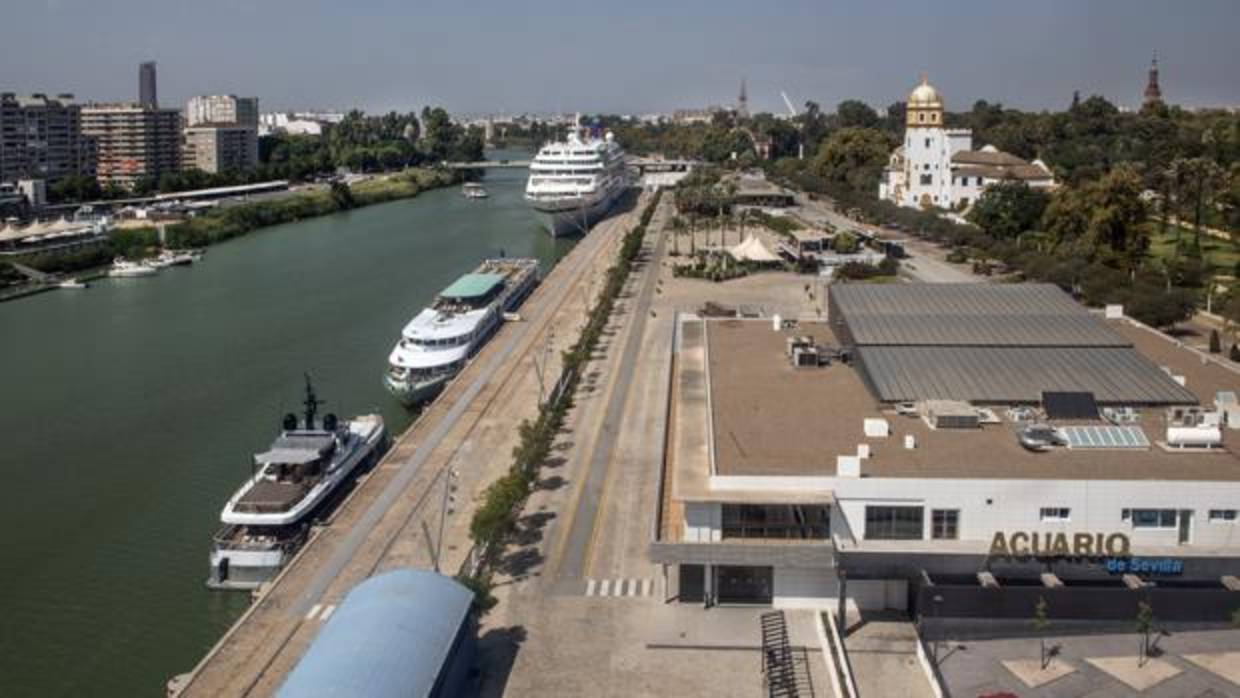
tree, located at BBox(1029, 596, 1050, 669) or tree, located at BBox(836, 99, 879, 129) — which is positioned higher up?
tree, located at BBox(836, 99, 879, 129)

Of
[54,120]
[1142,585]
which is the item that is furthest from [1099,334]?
[54,120]

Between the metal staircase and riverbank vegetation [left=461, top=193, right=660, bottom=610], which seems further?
riverbank vegetation [left=461, top=193, right=660, bottom=610]

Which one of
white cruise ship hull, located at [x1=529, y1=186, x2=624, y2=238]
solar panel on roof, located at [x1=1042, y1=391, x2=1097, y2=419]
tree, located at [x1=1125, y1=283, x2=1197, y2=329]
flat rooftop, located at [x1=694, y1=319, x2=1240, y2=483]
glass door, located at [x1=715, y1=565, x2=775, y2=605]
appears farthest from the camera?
white cruise ship hull, located at [x1=529, y1=186, x2=624, y2=238]

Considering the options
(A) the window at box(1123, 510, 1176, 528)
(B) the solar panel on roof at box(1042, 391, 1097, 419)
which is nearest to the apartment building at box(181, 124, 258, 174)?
(B) the solar panel on roof at box(1042, 391, 1097, 419)

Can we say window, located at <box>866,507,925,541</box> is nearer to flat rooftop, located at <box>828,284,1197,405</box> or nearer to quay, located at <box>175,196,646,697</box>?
flat rooftop, located at <box>828,284,1197,405</box>

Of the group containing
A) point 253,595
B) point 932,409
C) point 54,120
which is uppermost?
point 54,120

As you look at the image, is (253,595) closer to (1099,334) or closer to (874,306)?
(874,306)

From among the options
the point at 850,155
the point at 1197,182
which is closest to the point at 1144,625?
the point at 1197,182

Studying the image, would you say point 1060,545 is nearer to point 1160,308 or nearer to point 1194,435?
point 1194,435
